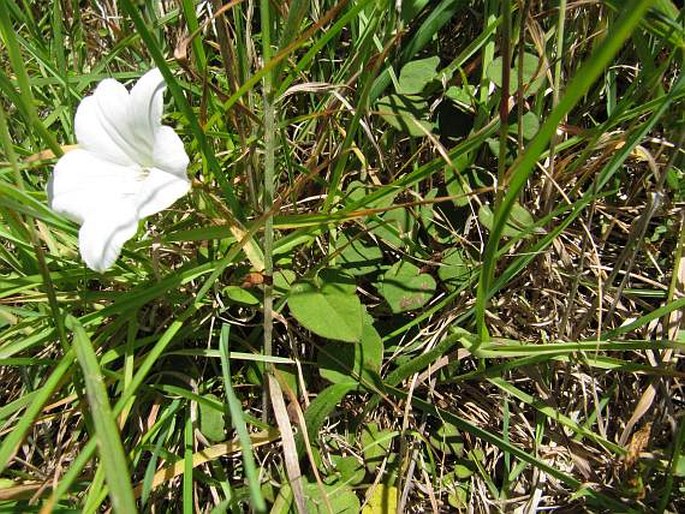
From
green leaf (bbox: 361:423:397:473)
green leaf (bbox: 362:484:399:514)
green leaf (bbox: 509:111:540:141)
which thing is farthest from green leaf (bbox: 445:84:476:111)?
green leaf (bbox: 362:484:399:514)

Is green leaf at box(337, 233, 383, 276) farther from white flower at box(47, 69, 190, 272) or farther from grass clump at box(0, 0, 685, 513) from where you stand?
white flower at box(47, 69, 190, 272)

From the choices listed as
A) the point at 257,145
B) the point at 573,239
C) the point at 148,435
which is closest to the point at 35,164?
the point at 257,145

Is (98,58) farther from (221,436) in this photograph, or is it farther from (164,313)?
(221,436)

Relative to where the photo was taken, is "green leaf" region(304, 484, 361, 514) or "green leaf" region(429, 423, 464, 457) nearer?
"green leaf" region(304, 484, 361, 514)

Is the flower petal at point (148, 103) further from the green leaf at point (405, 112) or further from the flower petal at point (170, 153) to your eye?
the green leaf at point (405, 112)

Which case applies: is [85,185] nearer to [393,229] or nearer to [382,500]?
[393,229]

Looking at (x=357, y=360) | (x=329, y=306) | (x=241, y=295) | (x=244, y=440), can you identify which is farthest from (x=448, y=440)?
(x=244, y=440)

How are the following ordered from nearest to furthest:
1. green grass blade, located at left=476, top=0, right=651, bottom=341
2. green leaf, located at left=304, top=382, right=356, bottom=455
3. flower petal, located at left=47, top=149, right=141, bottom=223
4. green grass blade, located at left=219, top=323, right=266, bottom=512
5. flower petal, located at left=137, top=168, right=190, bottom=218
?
green grass blade, located at left=476, top=0, right=651, bottom=341 < green grass blade, located at left=219, top=323, right=266, bottom=512 < flower petal, located at left=137, top=168, right=190, bottom=218 < flower petal, located at left=47, top=149, right=141, bottom=223 < green leaf, located at left=304, top=382, right=356, bottom=455
